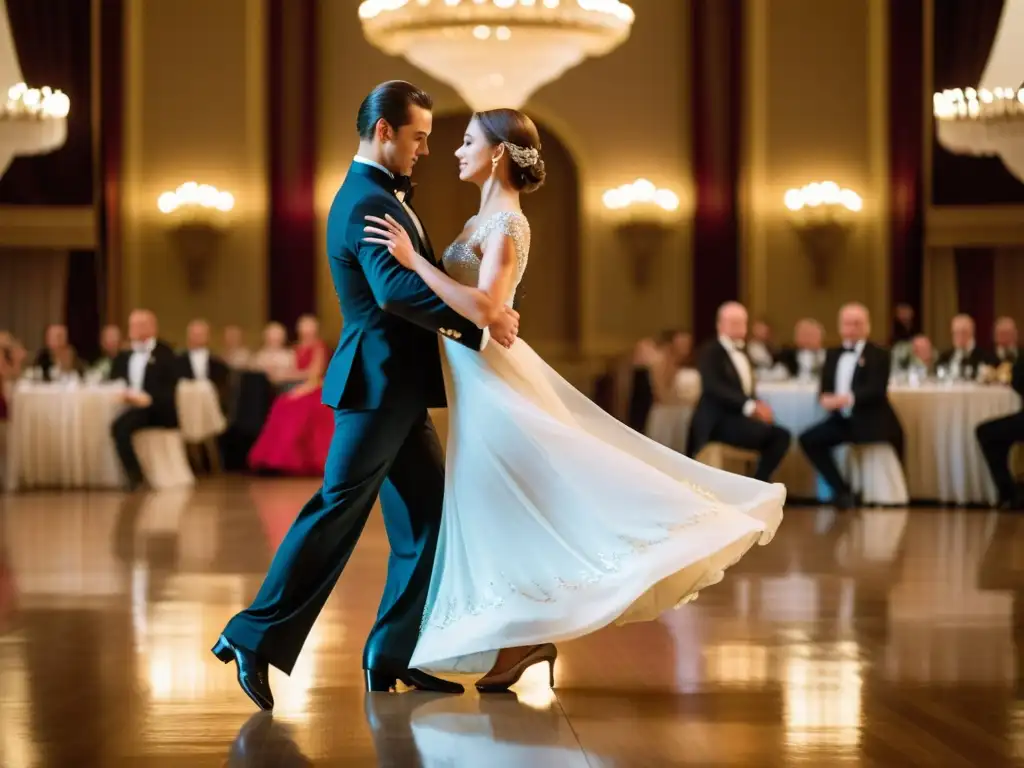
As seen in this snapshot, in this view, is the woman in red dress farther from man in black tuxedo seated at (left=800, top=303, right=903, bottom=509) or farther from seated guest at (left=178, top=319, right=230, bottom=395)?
man in black tuxedo seated at (left=800, top=303, right=903, bottom=509)

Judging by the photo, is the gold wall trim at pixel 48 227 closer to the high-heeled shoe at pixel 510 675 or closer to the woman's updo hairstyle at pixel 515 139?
the woman's updo hairstyle at pixel 515 139

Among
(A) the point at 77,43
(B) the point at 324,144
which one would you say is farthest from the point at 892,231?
(A) the point at 77,43

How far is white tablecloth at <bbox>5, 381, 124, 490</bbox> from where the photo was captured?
33.6 ft

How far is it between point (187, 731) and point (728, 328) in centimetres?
612

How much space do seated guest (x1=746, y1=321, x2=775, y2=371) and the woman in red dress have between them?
3070 millimetres

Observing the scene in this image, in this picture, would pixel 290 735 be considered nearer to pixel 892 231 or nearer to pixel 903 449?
pixel 903 449

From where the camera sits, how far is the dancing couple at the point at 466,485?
3.67 metres

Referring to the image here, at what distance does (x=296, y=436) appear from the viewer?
435 inches

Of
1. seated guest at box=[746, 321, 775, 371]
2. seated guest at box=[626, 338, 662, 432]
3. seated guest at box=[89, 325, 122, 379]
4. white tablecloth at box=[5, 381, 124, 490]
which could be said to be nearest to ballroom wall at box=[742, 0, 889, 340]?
seated guest at box=[746, 321, 775, 371]

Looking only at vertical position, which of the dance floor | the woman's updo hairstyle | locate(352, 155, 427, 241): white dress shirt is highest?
the woman's updo hairstyle

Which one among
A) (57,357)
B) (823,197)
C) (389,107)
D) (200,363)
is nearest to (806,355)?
(823,197)

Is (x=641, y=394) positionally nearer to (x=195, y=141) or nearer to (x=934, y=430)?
(x=934, y=430)

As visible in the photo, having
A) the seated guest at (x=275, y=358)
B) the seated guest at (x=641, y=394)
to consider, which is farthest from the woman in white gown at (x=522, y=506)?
the seated guest at (x=275, y=358)

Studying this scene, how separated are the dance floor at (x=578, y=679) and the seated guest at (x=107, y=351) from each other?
402 centimetres
